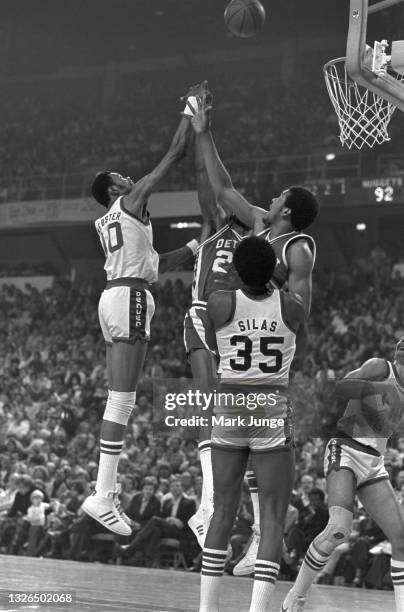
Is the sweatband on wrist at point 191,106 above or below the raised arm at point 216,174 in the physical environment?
above

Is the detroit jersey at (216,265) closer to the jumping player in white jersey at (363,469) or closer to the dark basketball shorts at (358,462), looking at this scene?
the jumping player in white jersey at (363,469)

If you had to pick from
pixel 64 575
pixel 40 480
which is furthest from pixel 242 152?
pixel 64 575

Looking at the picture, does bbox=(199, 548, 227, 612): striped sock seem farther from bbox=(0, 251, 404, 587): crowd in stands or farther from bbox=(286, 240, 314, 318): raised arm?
bbox=(0, 251, 404, 587): crowd in stands

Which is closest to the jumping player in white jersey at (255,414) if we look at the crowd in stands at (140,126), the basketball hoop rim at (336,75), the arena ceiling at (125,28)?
the basketball hoop rim at (336,75)

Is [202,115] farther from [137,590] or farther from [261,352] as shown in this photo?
[137,590]

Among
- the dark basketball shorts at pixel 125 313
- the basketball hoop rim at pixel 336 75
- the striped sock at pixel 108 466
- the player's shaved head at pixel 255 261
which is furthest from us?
the basketball hoop rim at pixel 336 75

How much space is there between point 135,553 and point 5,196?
16075mm

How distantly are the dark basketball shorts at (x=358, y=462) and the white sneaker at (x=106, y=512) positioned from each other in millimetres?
1507

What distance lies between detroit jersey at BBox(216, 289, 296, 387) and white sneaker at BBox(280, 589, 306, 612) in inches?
76.5

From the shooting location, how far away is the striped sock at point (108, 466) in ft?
22.6

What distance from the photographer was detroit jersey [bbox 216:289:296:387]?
5.55 meters

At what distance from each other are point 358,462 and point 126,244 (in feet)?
7.39

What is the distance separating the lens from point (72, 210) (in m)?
26.0

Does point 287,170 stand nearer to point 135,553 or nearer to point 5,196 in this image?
point 5,196
